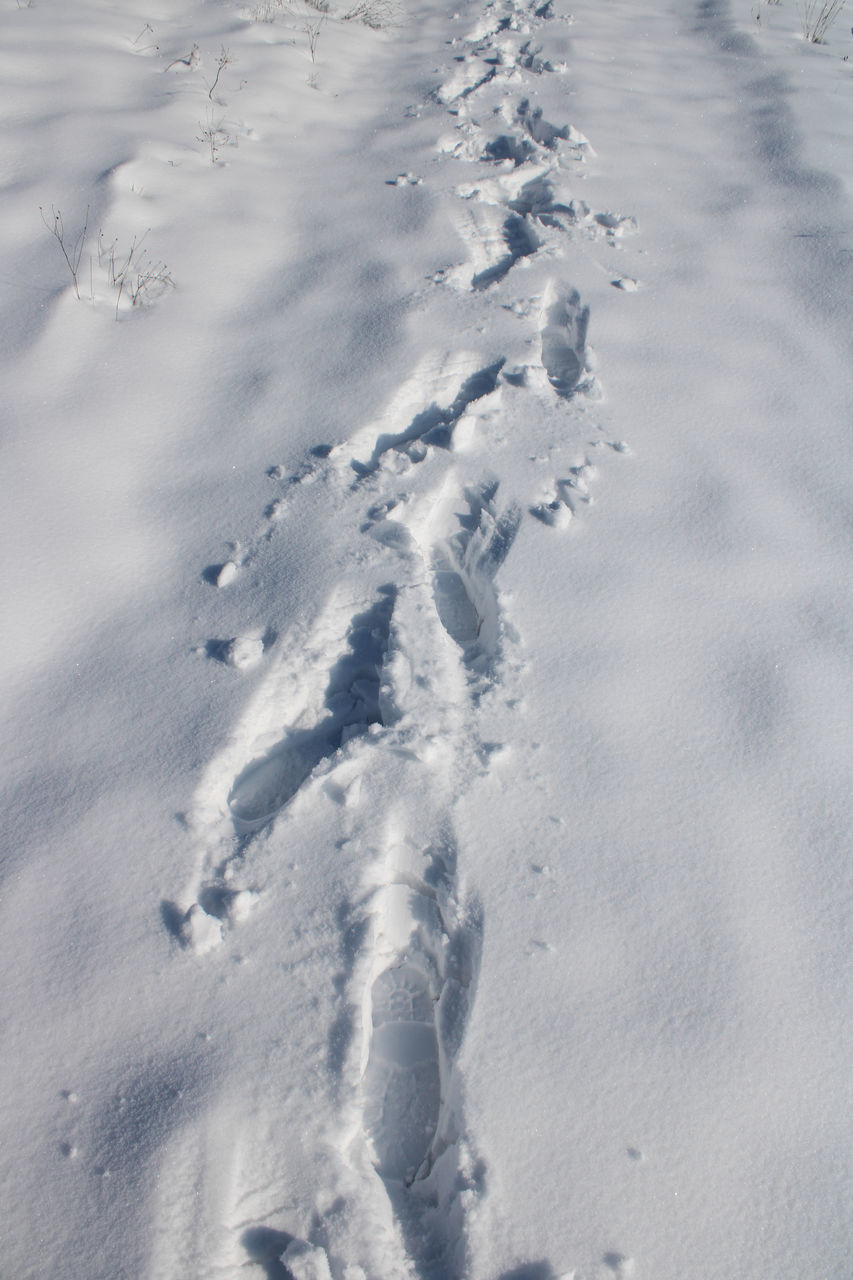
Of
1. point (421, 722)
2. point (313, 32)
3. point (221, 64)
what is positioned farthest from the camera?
point (313, 32)

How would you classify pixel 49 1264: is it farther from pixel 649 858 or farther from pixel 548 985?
pixel 649 858

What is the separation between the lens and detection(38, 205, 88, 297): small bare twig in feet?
7.55

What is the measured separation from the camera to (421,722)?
1402mm

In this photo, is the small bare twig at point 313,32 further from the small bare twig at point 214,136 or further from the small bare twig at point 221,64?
the small bare twig at point 214,136

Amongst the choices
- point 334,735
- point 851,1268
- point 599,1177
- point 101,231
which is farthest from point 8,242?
point 851,1268

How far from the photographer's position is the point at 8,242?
2369mm

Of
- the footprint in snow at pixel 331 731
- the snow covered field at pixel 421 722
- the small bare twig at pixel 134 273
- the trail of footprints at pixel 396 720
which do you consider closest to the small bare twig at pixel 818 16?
the snow covered field at pixel 421 722

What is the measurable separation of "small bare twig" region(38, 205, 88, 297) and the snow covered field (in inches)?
0.6

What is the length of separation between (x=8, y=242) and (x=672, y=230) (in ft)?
7.00

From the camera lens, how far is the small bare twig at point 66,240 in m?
2.30

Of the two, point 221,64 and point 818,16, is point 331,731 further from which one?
point 818,16

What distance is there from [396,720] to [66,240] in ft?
6.53

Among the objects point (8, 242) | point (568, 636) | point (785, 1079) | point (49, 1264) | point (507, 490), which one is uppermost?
point (8, 242)

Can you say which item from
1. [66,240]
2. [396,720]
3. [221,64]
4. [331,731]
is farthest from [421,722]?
[221,64]
